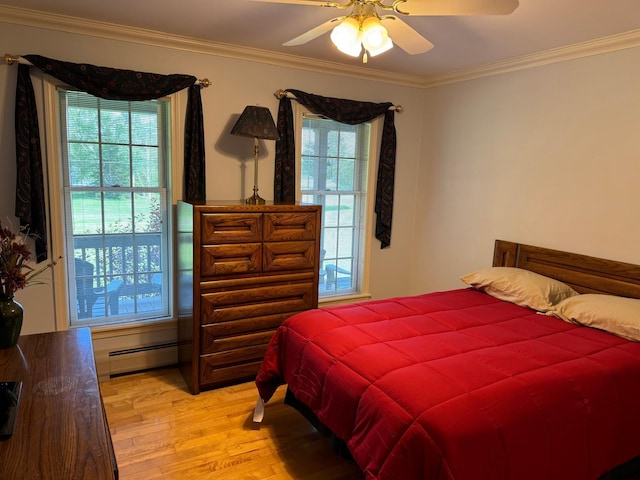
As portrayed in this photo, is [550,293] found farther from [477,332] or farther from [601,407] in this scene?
[601,407]

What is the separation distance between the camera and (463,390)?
1743 mm

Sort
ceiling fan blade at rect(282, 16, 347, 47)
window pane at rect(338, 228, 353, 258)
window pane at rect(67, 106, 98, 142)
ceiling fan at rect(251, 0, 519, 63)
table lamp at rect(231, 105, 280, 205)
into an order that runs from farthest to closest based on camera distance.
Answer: window pane at rect(338, 228, 353, 258)
table lamp at rect(231, 105, 280, 205)
window pane at rect(67, 106, 98, 142)
ceiling fan blade at rect(282, 16, 347, 47)
ceiling fan at rect(251, 0, 519, 63)

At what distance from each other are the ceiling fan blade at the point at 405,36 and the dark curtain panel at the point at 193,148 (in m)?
1.59

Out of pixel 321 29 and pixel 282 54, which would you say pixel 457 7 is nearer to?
pixel 321 29

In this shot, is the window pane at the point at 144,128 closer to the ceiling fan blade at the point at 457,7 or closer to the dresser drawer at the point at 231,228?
the dresser drawer at the point at 231,228

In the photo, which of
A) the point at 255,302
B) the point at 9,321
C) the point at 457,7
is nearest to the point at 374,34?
the point at 457,7

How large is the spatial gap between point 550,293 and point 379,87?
2.22 metres

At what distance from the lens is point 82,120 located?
296 centimetres

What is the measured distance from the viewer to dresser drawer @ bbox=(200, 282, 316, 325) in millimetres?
2965

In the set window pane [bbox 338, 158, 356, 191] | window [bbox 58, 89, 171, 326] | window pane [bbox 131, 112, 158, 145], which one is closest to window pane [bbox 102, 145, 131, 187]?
window [bbox 58, 89, 171, 326]

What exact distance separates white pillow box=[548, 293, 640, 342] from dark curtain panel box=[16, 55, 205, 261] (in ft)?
9.43

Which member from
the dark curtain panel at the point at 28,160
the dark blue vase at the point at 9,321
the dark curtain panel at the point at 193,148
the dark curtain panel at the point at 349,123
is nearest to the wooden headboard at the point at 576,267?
the dark curtain panel at the point at 349,123

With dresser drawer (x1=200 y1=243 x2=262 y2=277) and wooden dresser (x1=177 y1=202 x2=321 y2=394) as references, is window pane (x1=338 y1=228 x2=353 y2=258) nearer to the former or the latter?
wooden dresser (x1=177 y1=202 x2=321 y2=394)

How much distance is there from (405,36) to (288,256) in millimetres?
1657
